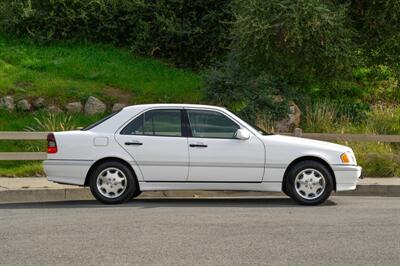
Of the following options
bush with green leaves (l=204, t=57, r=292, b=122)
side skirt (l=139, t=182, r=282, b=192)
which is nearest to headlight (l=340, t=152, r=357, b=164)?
side skirt (l=139, t=182, r=282, b=192)

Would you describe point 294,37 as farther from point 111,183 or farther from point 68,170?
point 68,170

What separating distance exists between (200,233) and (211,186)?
8.12 feet

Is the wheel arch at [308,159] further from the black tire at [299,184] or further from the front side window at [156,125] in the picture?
the front side window at [156,125]

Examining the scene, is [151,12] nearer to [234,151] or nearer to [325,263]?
[234,151]

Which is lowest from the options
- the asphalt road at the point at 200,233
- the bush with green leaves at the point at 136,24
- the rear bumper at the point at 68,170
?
→ the asphalt road at the point at 200,233

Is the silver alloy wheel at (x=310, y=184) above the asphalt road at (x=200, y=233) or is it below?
above

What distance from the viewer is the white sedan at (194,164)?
1016 centimetres

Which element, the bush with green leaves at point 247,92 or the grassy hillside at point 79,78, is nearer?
the bush with green leaves at point 247,92

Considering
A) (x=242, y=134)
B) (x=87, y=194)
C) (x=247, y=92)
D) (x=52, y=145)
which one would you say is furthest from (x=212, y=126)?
(x=247, y=92)

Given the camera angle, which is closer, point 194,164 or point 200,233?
point 200,233

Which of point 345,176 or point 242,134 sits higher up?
point 242,134

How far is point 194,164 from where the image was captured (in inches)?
400

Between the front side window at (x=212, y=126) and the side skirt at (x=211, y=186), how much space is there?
2.39 feet

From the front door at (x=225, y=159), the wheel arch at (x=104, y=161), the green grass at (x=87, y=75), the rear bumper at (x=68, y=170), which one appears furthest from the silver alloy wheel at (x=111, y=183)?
the green grass at (x=87, y=75)
